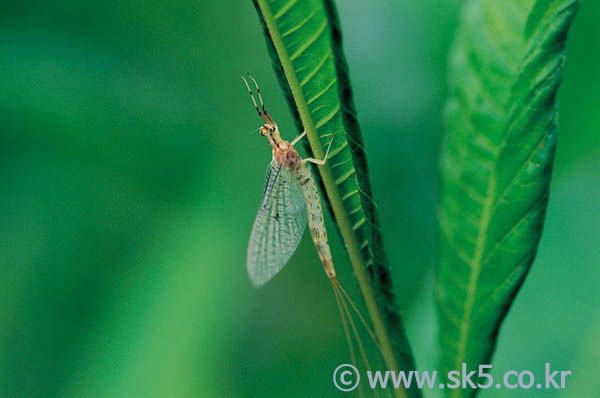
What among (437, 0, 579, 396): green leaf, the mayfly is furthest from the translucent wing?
(437, 0, 579, 396): green leaf

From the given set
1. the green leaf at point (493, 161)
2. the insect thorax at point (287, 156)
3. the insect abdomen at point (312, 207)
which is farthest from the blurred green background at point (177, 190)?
the green leaf at point (493, 161)

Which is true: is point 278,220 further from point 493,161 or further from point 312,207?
point 493,161

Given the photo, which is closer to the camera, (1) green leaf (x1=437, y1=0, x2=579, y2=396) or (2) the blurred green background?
(1) green leaf (x1=437, y1=0, x2=579, y2=396)

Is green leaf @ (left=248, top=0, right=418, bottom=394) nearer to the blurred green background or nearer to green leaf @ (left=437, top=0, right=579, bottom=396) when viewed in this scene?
green leaf @ (left=437, top=0, right=579, bottom=396)

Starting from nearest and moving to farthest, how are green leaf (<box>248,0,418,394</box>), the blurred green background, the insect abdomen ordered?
green leaf (<box>248,0,418,394</box>) → the insect abdomen → the blurred green background

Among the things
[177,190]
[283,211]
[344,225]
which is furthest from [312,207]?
[177,190]

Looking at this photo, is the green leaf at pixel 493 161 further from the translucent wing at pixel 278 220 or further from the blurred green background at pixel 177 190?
the blurred green background at pixel 177 190

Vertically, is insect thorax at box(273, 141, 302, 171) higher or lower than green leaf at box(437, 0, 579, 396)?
higher

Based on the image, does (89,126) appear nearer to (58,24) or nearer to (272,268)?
(58,24)

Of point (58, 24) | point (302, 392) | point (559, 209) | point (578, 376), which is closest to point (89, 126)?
point (58, 24)
